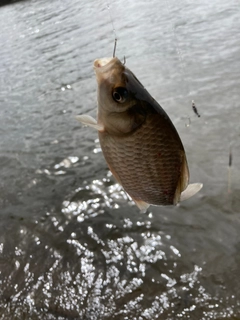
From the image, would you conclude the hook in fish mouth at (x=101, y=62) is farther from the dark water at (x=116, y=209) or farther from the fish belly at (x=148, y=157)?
the dark water at (x=116, y=209)

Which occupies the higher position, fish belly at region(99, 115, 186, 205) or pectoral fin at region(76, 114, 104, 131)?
pectoral fin at region(76, 114, 104, 131)

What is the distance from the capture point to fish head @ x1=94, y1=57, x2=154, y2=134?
1047 mm

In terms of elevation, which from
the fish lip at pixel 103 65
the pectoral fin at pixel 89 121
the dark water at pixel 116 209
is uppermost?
the fish lip at pixel 103 65

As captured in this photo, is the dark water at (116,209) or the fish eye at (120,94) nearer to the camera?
the fish eye at (120,94)

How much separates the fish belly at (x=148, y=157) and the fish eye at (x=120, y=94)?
0.10 m

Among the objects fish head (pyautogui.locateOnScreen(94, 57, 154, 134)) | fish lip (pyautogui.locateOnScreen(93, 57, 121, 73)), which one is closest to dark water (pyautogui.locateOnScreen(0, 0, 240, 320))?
fish head (pyautogui.locateOnScreen(94, 57, 154, 134))

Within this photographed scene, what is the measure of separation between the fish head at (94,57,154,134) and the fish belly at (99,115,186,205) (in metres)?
0.03

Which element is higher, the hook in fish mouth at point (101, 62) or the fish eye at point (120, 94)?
the hook in fish mouth at point (101, 62)

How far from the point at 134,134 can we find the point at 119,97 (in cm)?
12

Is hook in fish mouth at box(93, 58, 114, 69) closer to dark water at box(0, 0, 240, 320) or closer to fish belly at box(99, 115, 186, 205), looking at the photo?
fish belly at box(99, 115, 186, 205)

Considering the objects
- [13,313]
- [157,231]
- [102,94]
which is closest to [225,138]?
[157,231]

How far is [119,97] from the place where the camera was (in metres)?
1.09

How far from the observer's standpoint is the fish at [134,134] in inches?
42.2

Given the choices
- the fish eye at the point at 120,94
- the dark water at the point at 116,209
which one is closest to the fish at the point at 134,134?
the fish eye at the point at 120,94
